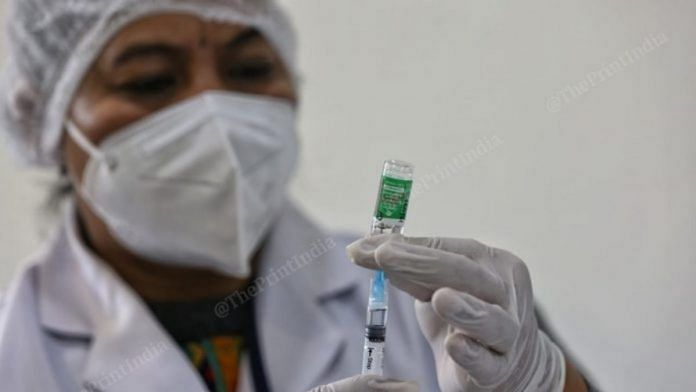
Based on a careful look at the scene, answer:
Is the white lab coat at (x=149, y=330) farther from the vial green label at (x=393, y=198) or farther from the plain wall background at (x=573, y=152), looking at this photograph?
the vial green label at (x=393, y=198)

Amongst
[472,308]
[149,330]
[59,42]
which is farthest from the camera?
[59,42]

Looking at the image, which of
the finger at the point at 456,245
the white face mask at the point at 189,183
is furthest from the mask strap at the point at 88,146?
the finger at the point at 456,245

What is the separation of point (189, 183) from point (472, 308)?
0.51 meters

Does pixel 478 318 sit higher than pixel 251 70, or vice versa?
pixel 251 70

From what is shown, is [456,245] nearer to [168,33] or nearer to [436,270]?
[436,270]

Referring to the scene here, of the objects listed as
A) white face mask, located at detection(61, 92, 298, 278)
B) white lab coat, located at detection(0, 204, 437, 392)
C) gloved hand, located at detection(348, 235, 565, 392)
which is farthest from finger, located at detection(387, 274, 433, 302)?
white face mask, located at detection(61, 92, 298, 278)

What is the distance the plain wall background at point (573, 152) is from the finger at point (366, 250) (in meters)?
0.53

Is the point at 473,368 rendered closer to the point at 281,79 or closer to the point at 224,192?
the point at 224,192

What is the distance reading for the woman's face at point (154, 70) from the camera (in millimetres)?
1104

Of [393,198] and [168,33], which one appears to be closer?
[393,198]

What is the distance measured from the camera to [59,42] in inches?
45.1

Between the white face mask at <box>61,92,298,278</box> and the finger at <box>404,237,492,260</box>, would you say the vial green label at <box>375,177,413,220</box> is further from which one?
the white face mask at <box>61,92,298,278</box>

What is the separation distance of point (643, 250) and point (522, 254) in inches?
5.9

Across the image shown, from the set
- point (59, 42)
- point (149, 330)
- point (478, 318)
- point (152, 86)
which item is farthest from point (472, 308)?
point (59, 42)
